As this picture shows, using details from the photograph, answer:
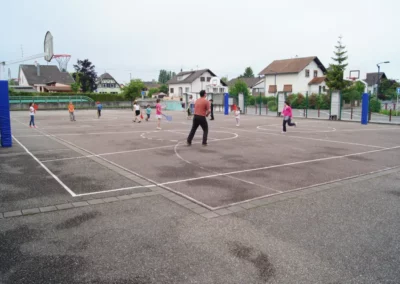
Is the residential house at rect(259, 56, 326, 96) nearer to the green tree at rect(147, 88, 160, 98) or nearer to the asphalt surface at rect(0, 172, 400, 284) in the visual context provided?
the green tree at rect(147, 88, 160, 98)

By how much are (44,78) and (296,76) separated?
54.9m

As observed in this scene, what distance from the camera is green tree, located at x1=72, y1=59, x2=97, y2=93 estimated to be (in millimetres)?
85812

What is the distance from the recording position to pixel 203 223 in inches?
207

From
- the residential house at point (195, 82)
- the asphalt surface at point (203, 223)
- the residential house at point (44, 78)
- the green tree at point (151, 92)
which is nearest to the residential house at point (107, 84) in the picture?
the green tree at point (151, 92)

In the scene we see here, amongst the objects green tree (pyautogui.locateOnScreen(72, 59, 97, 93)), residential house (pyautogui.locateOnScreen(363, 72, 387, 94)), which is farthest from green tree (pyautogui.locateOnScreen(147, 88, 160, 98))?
residential house (pyautogui.locateOnScreen(363, 72, 387, 94))

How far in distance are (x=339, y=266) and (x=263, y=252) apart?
2.83ft

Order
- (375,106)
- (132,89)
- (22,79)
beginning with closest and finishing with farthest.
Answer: (375,106), (132,89), (22,79)

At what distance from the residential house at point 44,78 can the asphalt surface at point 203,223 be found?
234 ft

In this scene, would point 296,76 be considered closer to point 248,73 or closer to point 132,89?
point 132,89

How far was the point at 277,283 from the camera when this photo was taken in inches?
142

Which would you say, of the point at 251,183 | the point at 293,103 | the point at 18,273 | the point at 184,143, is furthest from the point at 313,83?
the point at 18,273

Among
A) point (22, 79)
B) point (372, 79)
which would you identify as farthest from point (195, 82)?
point (372, 79)

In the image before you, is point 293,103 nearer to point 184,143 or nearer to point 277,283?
point 184,143

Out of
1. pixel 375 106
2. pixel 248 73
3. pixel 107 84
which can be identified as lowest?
pixel 375 106
